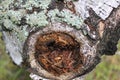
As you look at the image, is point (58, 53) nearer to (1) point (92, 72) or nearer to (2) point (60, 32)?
(2) point (60, 32)

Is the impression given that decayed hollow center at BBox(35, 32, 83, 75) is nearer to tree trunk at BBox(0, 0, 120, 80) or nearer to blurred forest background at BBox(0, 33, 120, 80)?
tree trunk at BBox(0, 0, 120, 80)

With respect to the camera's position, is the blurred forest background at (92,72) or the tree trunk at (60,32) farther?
the blurred forest background at (92,72)

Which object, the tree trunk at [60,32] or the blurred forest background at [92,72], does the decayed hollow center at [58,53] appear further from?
the blurred forest background at [92,72]

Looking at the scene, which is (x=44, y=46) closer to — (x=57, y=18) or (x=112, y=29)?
(x=57, y=18)

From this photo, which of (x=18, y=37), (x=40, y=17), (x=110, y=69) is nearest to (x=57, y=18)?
(x=40, y=17)

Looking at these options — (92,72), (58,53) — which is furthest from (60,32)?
(92,72)

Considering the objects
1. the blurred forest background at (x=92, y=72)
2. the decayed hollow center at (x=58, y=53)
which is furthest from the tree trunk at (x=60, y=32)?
the blurred forest background at (x=92, y=72)

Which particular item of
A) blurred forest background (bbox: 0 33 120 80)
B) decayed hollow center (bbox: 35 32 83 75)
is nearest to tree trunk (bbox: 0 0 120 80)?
decayed hollow center (bbox: 35 32 83 75)
